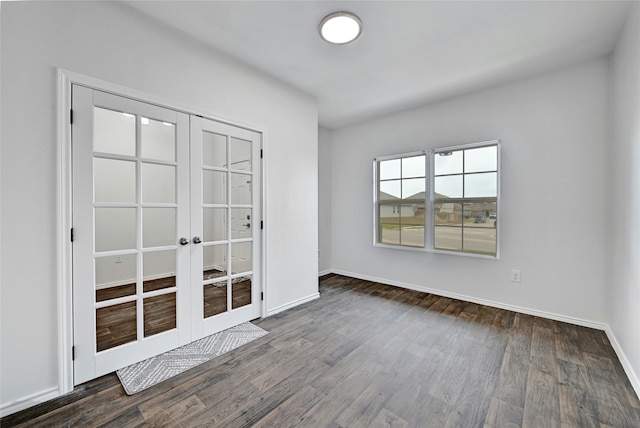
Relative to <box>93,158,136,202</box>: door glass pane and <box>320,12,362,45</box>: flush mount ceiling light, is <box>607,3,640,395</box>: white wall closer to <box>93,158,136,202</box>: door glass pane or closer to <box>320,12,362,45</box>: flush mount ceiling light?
<box>320,12,362,45</box>: flush mount ceiling light

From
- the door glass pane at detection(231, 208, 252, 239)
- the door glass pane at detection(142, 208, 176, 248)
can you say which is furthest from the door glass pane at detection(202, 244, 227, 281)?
the door glass pane at detection(142, 208, 176, 248)

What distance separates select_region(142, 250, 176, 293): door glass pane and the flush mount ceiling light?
2.28 metres

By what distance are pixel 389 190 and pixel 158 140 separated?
10.6 ft

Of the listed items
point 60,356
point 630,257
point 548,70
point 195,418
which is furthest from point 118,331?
point 548,70

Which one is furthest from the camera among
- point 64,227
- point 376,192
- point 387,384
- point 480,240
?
point 376,192

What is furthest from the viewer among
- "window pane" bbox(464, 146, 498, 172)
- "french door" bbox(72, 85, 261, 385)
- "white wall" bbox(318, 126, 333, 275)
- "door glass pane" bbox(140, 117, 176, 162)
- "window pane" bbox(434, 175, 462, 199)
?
"white wall" bbox(318, 126, 333, 275)

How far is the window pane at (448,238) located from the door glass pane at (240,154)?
271cm

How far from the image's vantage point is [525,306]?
3.07 meters

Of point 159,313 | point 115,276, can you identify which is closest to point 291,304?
point 159,313

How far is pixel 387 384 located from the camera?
1.86 m

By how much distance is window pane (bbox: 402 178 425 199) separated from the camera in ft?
12.7

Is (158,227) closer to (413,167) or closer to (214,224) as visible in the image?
(214,224)

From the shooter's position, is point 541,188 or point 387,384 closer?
→ point 387,384

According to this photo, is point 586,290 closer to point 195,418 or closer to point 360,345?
point 360,345
